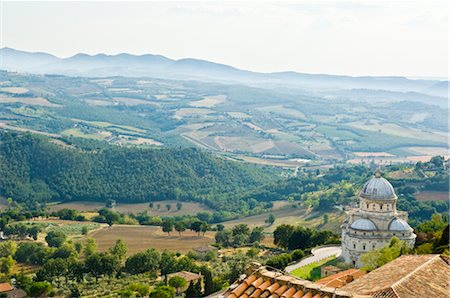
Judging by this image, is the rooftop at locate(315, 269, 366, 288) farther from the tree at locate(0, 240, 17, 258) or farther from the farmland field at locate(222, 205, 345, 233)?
the tree at locate(0, 240, 17, 258)

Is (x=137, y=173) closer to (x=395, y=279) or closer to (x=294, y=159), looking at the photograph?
(x=294, y=159)

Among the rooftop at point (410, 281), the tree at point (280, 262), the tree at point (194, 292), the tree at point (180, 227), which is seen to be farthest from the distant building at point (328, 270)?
the tree at point (180, 227)

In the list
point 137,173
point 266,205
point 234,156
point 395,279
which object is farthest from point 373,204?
point 234,156

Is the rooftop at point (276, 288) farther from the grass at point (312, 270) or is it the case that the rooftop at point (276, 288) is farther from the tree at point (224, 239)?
the tree at point (224, 239)

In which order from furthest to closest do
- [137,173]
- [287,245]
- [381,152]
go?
1. [381,152]
2. [137,173]
3. [287,245]

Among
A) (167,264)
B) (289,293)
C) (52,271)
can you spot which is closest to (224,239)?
(167,264)

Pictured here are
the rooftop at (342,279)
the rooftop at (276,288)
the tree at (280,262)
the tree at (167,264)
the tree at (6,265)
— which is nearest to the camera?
the rooftop at (276,288)
